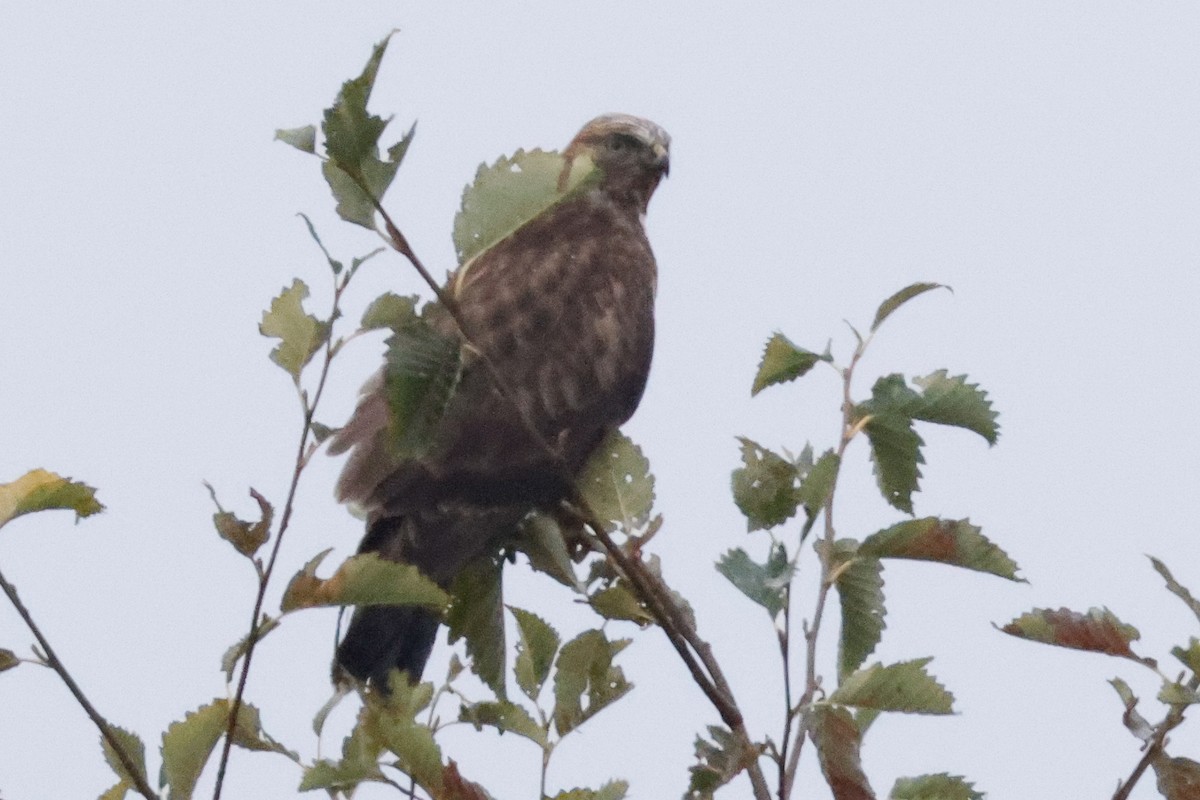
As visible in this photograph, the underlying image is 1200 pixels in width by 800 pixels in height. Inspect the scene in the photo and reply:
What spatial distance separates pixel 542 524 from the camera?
296 centimetres

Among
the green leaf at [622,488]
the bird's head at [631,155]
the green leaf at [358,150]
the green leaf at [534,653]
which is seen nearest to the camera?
the green leaf at [358,150]

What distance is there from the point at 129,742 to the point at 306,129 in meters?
0.85

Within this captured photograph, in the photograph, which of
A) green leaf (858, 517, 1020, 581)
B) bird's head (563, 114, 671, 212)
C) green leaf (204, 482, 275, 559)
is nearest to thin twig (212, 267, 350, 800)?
green leaf (204, 482, 275, 559)

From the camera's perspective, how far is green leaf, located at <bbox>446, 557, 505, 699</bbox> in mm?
3092

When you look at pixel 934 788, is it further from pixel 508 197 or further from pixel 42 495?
pixel 42 495

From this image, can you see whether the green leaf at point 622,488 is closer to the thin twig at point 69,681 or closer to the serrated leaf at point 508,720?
the serrated leaf at point 508,720

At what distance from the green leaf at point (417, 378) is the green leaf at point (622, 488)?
0.55 meters

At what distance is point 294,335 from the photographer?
2291mm

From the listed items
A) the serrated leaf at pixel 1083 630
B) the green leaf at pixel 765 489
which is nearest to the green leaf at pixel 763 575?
the green leaf at pixel 765 489

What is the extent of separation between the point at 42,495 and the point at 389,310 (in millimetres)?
548

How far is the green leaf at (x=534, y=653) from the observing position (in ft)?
8.57

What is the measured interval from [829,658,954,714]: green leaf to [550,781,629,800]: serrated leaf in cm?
31

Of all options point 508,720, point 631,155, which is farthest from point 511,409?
point 631,155

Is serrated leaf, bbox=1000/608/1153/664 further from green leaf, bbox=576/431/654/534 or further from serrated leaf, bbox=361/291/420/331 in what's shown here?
serrated leaf, bbox=361/291/420/331
